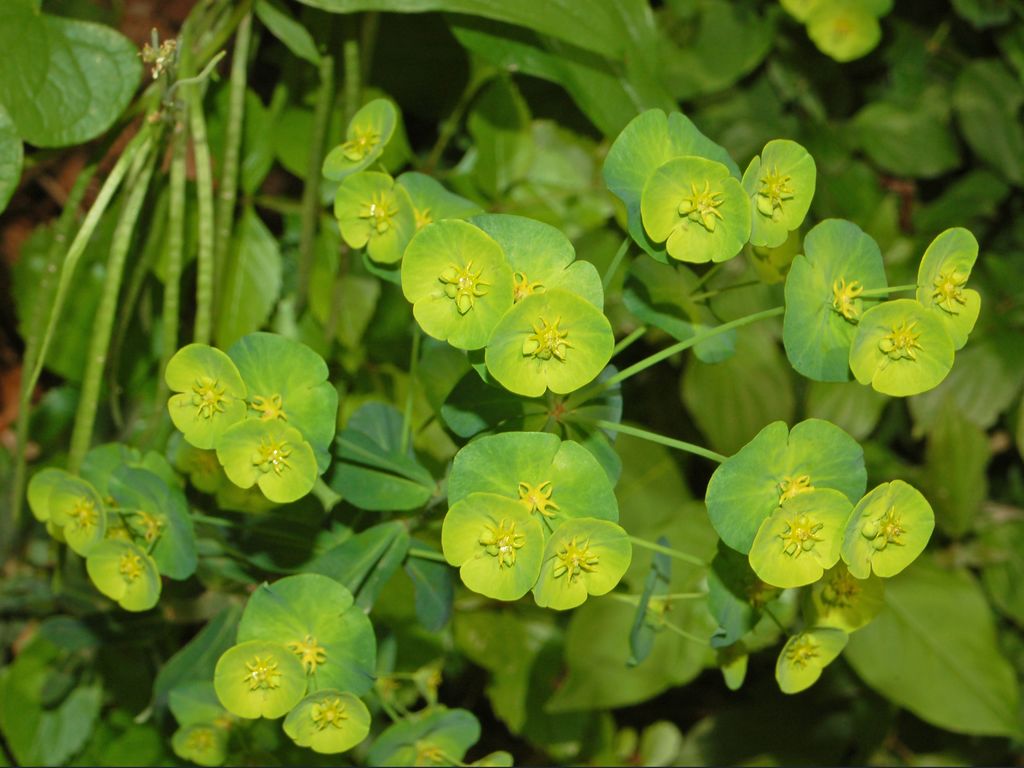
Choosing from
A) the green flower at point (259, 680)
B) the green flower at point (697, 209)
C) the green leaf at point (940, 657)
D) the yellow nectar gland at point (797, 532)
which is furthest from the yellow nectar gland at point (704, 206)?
the green leaf at point (940, 657)

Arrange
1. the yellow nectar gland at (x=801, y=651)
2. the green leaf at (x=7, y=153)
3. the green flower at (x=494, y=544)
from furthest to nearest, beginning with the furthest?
the green leaf at (x=7, y=153) → the yellow nectar gland at (x=801, y=651) → the green flower at (x=494, y=544)

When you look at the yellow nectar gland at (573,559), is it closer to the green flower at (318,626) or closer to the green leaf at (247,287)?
the green flower at (318,626)

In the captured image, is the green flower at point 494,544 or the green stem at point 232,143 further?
the green stem at point 232,143

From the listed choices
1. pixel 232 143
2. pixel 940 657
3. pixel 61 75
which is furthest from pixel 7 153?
pixel 940 657

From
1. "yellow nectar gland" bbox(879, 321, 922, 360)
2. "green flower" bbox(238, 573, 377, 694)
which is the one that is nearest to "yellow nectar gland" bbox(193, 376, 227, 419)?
"green flower" bbox(238, 573, 377, 694)

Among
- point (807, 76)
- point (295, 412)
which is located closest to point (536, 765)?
point (295, 412)

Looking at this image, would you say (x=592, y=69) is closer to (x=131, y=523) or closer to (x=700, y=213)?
(x=700, y=213)

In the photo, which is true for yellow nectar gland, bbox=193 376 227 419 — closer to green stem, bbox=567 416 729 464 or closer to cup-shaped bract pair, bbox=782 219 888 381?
green stem, bbox=567 416 729 464
